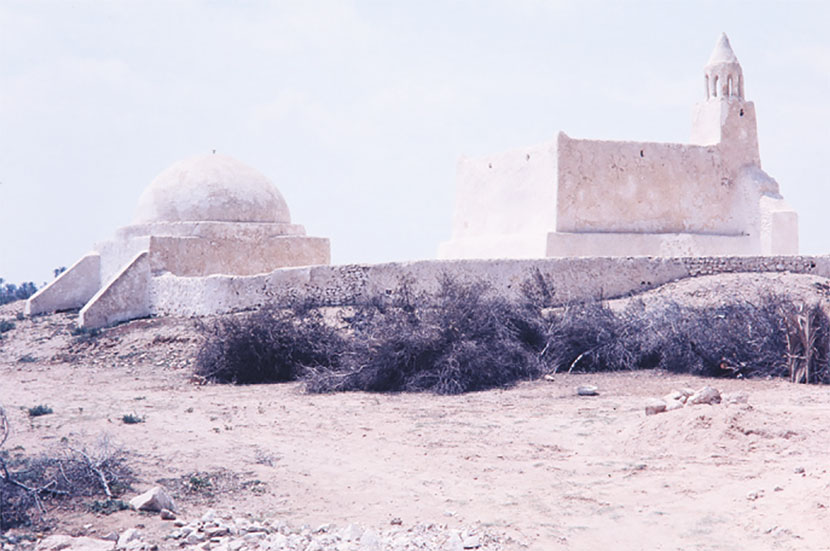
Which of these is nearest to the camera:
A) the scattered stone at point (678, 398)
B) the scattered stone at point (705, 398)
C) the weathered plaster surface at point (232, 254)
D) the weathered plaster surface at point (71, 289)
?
the scattered stone at point (705, 398)

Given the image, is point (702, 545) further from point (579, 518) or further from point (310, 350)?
point (310, 350)

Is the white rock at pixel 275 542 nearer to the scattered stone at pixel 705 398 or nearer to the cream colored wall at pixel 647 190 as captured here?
the scattered stone at pixel 705 398

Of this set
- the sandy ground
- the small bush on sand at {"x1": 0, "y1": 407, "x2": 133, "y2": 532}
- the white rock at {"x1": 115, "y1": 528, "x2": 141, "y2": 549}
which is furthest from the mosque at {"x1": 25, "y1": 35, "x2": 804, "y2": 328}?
the white rock at {"x1": 115, "y1": 528, "x2": 141, "y2": 549}

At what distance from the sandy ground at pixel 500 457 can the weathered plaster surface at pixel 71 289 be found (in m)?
10.0

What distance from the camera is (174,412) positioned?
9539mm

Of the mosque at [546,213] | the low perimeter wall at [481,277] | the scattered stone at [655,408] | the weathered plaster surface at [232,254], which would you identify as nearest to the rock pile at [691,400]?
the scattered stone at [655,408]

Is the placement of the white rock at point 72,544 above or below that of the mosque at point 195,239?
below

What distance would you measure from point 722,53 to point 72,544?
22049 mm

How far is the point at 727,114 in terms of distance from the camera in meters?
21.9

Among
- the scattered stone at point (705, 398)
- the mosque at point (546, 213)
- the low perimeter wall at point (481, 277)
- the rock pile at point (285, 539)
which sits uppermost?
the mosque at point (546, 213)

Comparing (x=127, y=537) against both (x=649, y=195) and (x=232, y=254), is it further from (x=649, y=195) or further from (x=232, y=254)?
(x=649, y=195)

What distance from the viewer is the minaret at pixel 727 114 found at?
21922 mm

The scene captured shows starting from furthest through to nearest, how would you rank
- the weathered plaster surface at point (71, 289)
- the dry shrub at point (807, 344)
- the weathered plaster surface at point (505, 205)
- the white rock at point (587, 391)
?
the weathered plaster surface at point (505, 205)
the weathered plaster surface at point (71, 289)
the dry shrub at point (807, 344)
the white rock at point (587, 391)

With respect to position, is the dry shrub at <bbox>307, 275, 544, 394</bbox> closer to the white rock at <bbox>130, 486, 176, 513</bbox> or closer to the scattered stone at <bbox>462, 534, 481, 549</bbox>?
the white rock at <bbox>130, 486, 176, 513</bbox>
